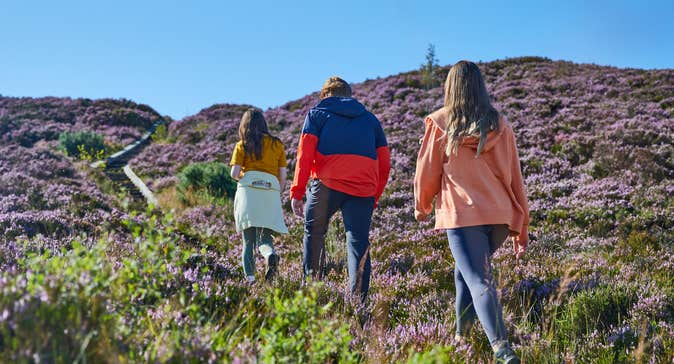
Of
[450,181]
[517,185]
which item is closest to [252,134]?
[450,181]

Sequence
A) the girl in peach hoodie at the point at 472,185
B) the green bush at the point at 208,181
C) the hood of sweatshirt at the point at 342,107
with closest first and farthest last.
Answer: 1. the girl in peach hoodie at the point at 472,185
2. the hood of sweatshirt at the point at 342,107
3. the green bush at the point at 208,181

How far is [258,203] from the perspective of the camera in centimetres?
588

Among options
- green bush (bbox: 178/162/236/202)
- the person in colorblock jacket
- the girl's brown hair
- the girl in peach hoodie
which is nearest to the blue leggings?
the girl in peach hoodie

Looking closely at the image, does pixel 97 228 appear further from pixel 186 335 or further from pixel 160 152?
pixel 160 152

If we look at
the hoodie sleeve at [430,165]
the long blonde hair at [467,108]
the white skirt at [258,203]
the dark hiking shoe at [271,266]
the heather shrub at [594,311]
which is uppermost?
the long blonde hair at [467,108]

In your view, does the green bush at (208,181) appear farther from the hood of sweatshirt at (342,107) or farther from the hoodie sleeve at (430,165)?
the hoodie sleeve at (430,165)

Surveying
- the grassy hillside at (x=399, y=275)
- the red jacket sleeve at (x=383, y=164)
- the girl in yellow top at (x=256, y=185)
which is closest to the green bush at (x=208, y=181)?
the grassy hillside at (x=399, y=275)

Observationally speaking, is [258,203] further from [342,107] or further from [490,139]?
[490,139]

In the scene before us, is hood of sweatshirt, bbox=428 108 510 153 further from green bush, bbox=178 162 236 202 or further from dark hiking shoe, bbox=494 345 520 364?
green bush, bbox=178 162 236 202

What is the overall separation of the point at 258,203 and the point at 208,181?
7598mm

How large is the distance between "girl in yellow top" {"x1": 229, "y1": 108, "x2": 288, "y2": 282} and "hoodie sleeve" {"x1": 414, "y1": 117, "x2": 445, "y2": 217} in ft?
8.31

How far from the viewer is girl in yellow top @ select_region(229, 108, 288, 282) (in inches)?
230

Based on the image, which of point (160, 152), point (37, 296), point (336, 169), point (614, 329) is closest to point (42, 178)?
point (160, 152)

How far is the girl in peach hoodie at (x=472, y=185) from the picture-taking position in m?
3.46
